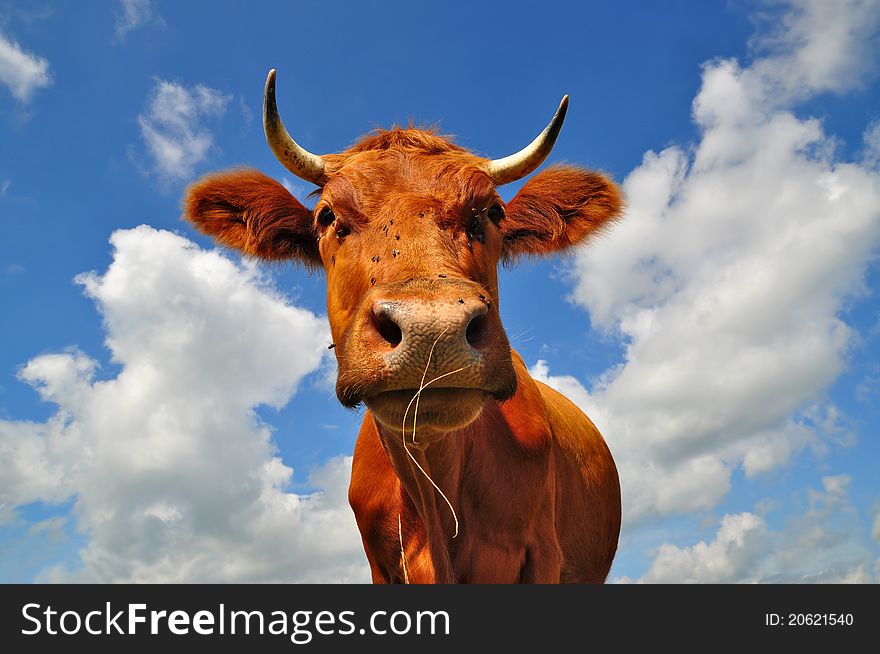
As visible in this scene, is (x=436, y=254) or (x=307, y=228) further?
(x=307, y=228)

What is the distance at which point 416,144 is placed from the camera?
5.68 metres

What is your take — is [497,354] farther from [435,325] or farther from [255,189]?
[255,189]

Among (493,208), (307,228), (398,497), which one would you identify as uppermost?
(307,228)

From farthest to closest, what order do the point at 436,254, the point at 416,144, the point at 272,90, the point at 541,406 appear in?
1. the point at 541,406
2. the point at 416,144
3. the point at 272,90
4. the point at 436,254

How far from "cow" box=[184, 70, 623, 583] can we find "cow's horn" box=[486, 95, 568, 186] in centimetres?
1

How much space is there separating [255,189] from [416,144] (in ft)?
5.95

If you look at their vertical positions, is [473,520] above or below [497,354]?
below

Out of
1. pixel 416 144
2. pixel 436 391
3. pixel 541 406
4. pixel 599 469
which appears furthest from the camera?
pixel 599 469

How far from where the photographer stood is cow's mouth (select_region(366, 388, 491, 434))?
12.5ft

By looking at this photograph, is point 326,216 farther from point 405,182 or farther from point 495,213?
point 495,213

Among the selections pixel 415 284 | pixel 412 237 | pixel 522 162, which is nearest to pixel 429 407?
pixel 415 284

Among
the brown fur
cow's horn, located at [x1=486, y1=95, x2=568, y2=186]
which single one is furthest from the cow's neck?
cow's horn, located at [x1=486, y1=95, x2=568, y2=186]

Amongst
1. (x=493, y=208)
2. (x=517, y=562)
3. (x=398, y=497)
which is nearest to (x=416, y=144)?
(x=493, y=208)

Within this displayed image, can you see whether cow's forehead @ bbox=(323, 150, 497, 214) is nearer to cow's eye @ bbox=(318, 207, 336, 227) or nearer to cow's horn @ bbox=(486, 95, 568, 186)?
cow's eye @ bbox=(318, 207, 336, 227)
